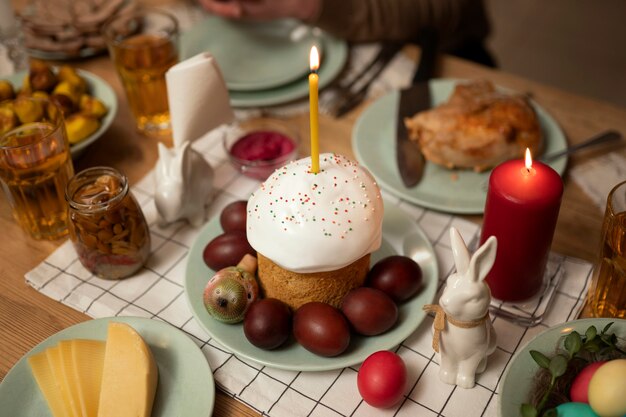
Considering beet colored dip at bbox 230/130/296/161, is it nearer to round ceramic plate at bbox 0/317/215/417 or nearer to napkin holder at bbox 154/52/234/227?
napkin holder at bbox 154/52/234/227

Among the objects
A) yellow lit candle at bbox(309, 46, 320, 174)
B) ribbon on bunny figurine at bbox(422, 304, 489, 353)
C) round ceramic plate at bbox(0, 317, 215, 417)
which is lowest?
round ceramic plate at bbox(0, 317, 215, 417)

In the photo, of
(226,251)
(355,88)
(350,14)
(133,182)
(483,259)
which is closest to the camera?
(483,259)

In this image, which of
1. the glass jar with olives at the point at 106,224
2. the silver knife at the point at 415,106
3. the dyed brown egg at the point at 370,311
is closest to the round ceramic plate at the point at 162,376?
the glass jar with olives at the point at 106,224

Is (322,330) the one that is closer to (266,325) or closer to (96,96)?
(266,325)

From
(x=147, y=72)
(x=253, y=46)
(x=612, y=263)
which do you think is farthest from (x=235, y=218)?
(x=253, y=46)

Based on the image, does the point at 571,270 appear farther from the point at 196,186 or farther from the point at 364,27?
the point at 364,27

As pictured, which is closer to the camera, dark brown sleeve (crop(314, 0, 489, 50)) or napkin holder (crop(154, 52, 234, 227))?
napkin holder (crop(154, 52, 234, 227))

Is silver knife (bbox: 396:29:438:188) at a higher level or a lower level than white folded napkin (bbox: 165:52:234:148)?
lower

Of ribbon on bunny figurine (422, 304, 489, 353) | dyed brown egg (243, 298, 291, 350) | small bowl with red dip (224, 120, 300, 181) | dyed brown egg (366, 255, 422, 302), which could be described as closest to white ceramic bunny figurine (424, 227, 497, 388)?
ribbon on bunny figurine (422, 304, 489, 353)
